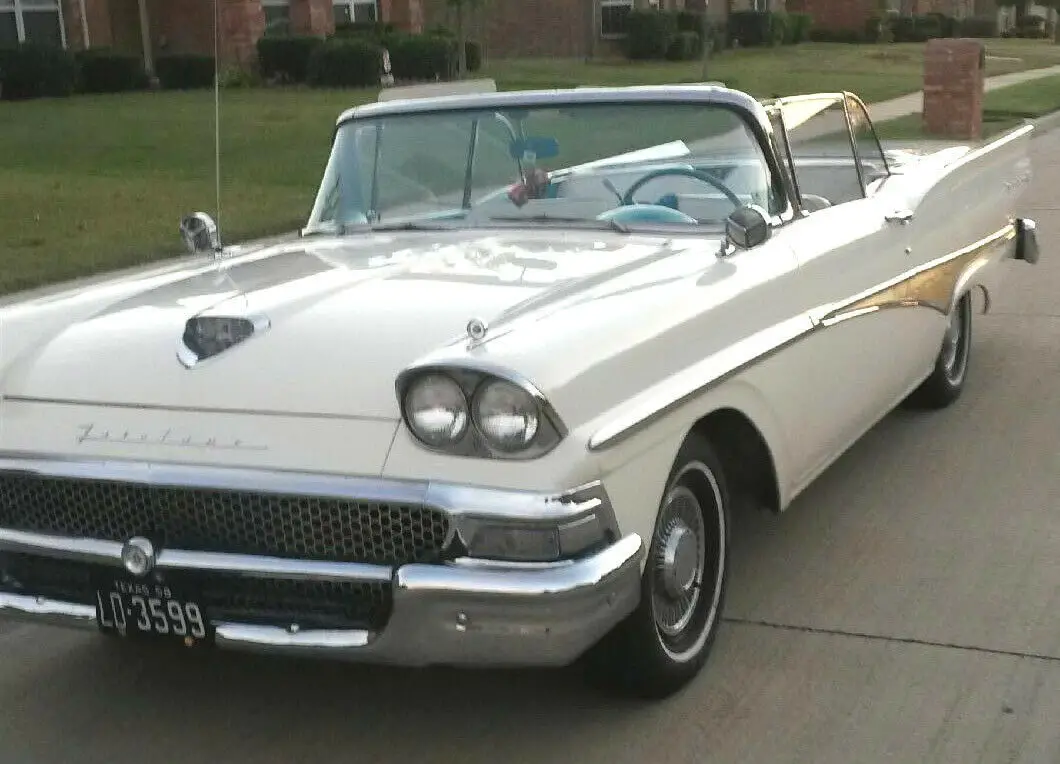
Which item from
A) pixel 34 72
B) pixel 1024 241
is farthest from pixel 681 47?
pixel 1024 241

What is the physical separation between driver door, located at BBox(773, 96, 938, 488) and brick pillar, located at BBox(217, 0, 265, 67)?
917 inches

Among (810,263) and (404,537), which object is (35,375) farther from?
(810,263)

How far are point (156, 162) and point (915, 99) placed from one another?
1474cm

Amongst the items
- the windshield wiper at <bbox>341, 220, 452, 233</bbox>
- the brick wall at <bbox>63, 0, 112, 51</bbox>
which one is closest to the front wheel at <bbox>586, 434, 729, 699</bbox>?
the windshield wiper at <bbox>341, 220, 452, 233</bbox>

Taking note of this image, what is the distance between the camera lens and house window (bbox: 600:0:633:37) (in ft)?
124

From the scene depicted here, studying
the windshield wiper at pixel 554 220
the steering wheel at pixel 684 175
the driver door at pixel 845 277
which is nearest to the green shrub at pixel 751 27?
the driver door at pixel 845 277

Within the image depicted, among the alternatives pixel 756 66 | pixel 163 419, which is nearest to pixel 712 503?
pixel 163 419

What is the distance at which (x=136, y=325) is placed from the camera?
11.8ft

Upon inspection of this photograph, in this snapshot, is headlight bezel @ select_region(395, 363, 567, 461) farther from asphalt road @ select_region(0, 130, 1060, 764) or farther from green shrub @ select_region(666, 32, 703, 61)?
green shrub @ select_region(666, 32, 703, 61)

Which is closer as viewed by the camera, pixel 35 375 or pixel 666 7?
pixel 35 375

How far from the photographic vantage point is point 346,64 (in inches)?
998

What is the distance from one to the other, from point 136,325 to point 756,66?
3184 cm

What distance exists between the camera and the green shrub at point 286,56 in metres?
26.5

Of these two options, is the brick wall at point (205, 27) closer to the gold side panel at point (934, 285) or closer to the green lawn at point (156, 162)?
the green lawn at point (156, 162)
